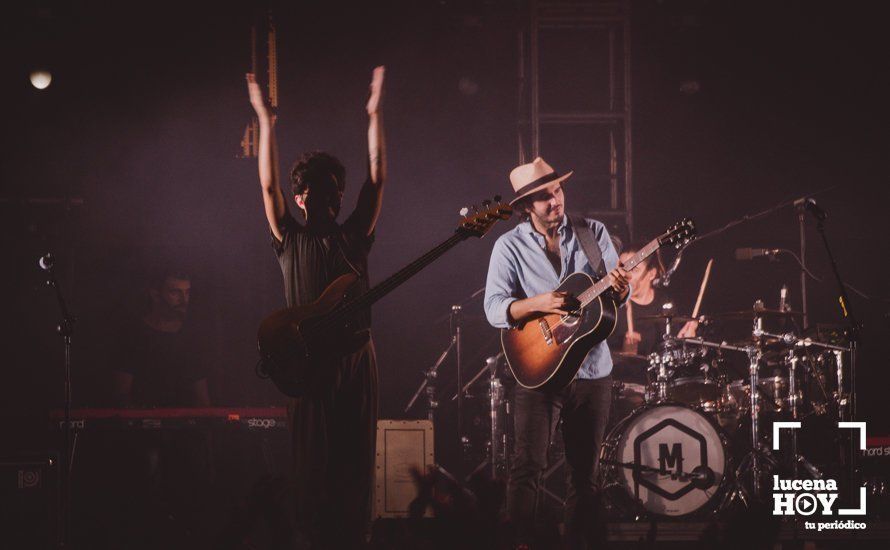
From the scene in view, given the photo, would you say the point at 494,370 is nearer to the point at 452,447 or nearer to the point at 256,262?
the point at 452,447

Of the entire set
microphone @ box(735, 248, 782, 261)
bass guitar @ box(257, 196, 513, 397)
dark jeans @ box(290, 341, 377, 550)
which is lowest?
dark jeans @ box(290, 341, 377, 550)

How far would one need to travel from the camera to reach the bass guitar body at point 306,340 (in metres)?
3.66

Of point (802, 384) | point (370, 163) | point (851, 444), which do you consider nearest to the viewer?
point (370, 163)

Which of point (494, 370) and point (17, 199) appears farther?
point (17, 199)

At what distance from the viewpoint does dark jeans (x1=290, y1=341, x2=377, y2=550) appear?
358 centimetres

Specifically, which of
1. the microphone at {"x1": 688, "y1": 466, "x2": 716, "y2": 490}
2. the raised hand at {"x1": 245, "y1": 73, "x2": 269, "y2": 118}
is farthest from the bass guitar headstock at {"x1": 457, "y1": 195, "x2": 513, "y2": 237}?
the microphone at {"x1": 688, "y1": 466, "x2": 716, "y2": 490}

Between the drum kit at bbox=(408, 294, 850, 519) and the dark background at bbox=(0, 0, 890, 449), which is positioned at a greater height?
the dark background at bbox=(0, 0, 890, 449)

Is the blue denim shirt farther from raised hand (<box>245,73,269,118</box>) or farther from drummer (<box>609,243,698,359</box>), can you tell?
drummer (<box>609,243,698,359</box>)

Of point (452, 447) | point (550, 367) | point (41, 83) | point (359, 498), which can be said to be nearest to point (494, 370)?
point (452, 447)

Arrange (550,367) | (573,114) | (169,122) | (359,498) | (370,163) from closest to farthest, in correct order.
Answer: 1. (359,498)
2. (370,163)
3. (550,367)
4. (573,114)
5. (169,122)

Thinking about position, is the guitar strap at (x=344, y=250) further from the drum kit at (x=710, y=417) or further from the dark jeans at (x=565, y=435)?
the drum kit at (x=710, y=417)

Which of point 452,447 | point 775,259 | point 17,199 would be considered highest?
point 17,199

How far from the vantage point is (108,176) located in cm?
955

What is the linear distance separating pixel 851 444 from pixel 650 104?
495 cm
